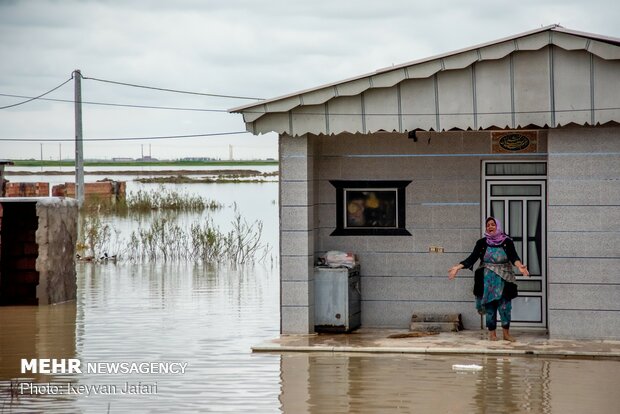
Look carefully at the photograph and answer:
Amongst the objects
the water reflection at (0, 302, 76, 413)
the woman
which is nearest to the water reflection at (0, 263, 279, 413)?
the water reflection at (0, 302, 76, 413)

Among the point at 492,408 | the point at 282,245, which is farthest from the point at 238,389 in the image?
the point at 282,245

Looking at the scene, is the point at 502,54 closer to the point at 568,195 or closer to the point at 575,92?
the point at 575,92

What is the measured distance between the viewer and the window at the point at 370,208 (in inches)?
684

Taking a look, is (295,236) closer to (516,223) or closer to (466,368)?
(516,223)

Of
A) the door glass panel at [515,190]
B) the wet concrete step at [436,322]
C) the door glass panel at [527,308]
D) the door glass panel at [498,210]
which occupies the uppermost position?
the door glass panel at [515,190]

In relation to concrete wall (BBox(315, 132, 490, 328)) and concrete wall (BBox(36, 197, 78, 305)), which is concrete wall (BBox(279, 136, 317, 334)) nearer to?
concrete wall (BBox(315, 132, 490, 328))

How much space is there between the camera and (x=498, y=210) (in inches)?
675

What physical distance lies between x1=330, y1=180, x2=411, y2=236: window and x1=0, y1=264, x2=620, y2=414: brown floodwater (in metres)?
1.97

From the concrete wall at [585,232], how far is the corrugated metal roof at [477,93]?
1.70ft

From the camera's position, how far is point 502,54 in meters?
15.7

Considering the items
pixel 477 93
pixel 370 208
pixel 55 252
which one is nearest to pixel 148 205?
pixel 55 252

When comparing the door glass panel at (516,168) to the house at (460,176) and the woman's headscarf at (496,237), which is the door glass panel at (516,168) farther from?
the woman's headscarf at (496,237)

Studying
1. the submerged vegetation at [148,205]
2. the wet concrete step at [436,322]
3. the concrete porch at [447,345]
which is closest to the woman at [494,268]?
the concrete porch at [447,345]

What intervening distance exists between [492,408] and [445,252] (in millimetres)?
5362
